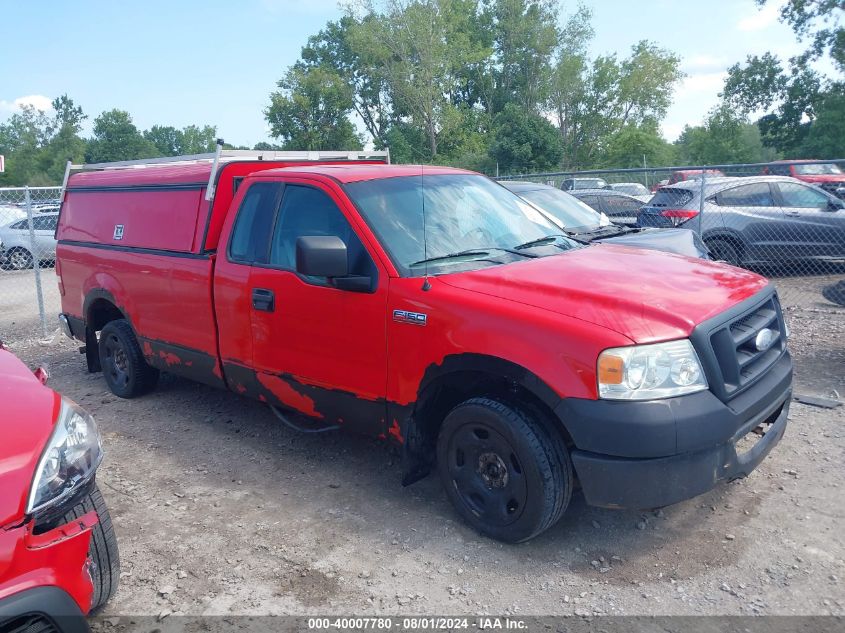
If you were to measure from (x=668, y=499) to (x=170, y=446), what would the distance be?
3619 mm

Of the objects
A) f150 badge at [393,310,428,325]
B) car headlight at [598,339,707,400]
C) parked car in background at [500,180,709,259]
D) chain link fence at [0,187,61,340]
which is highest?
parked car in background at [500,180,709,259]

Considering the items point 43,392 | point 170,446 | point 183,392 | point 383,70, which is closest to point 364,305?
point 43,392

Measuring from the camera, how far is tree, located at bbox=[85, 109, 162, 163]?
247 feet

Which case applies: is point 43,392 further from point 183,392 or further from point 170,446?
point 183,392

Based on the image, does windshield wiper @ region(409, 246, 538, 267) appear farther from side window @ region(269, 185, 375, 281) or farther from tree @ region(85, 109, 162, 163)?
tree @ region(85, 109, 162, 163)

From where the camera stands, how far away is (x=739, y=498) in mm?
3920

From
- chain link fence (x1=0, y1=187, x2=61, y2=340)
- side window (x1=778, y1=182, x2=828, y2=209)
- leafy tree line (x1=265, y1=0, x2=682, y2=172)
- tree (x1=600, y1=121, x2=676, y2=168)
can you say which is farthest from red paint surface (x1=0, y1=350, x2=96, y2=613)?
tree (x1=600, y1=121, x2=676, y2=168)

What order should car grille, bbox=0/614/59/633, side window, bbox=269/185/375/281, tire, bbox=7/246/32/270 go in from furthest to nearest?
tire, bbox=7/246/32/270
side window, bbox=269/185/375/281
car grille, bbox=0/614/59/633

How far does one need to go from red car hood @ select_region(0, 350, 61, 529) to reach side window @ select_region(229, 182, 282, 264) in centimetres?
189

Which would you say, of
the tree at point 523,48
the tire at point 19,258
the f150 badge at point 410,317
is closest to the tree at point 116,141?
the tree at point 523,48

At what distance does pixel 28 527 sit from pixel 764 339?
11.2ft

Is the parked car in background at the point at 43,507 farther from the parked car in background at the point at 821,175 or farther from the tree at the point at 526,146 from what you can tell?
the tree at the point at 526,146

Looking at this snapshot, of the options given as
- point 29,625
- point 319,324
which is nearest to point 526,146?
point 319,324

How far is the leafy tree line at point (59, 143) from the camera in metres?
71.4
